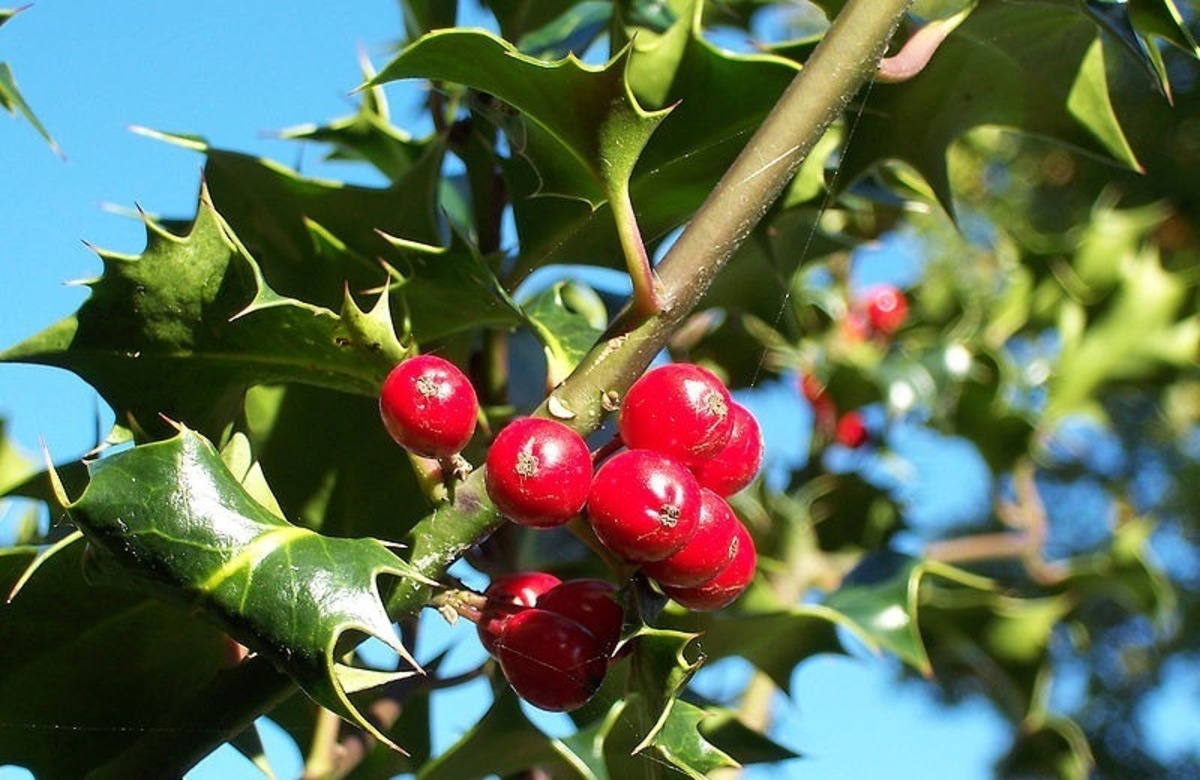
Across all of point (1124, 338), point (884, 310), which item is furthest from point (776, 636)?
point (1124, 338)

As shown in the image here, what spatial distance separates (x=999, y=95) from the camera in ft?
3.29

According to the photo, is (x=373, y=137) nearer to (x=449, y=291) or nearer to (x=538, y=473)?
(x=449, y=291)

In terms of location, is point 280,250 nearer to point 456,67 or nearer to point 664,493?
point 456,67

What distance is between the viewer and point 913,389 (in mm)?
1720

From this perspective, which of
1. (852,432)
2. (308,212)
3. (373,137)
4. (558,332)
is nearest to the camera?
(558,332)

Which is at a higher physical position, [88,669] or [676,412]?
[676,412]

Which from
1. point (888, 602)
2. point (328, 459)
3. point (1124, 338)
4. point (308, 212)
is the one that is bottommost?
point (1124, 338)

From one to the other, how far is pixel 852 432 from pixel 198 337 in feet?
4.02

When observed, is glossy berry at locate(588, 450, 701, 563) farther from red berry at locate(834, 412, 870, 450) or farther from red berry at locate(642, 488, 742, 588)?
red berry at locate(834, 412, 870, 450)

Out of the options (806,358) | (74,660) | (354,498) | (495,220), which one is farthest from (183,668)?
(806,358)

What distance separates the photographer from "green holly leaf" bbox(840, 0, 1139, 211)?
94 cm

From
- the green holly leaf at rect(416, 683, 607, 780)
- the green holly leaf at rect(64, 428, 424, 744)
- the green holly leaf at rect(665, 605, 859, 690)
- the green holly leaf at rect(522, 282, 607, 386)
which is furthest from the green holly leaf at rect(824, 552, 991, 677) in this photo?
the green holly leaf at rect(64, 428, 424, 744)

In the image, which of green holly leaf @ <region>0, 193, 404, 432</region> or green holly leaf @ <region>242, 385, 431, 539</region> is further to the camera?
green holly leaf @ <region>242, 385, 431, 539</region>

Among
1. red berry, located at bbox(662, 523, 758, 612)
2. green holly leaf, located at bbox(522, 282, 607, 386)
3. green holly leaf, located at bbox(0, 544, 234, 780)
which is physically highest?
green holly leaf, located at bbox(522, 282, 607, 386)
